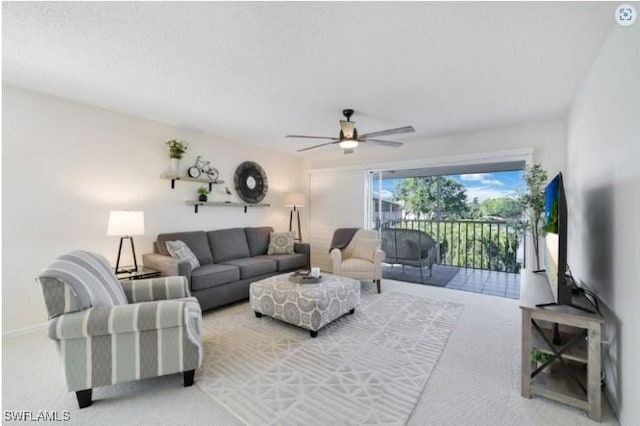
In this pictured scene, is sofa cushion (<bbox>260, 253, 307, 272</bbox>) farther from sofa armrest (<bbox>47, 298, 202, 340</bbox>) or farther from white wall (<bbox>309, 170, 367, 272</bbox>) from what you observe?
sofa armrest (<bbox>47, 298, 202, 340</bbox>)

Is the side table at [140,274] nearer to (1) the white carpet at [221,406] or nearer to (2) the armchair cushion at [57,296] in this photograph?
(1) the white carpet at [221,406]

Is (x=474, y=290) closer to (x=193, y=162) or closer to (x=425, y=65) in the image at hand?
(x=425, y=65)

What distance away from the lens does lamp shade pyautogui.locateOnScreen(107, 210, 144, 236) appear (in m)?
2.93

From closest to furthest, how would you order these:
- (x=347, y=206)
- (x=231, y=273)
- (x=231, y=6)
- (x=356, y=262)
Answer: (x=231, y=6) < (x=231, y=273) < (x=356, y=262) < (x=347, y=206)

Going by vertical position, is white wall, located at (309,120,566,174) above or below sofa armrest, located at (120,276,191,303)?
above

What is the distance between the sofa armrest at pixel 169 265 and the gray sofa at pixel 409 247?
3.19 m

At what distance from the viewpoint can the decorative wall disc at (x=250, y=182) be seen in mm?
4781

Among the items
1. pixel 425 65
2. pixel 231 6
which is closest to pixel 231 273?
pixel 231 6

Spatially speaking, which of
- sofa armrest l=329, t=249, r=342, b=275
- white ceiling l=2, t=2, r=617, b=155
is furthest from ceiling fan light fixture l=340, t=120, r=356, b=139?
sofa armrest l=329, t=249, r=342, b=275

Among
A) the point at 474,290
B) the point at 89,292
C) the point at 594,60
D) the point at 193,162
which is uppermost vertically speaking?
the point at 594,60

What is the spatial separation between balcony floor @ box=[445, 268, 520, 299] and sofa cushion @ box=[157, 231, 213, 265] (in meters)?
3.62

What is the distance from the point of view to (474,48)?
2.03m

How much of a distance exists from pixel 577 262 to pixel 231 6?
3558 millimetres

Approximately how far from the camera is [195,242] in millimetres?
3854
